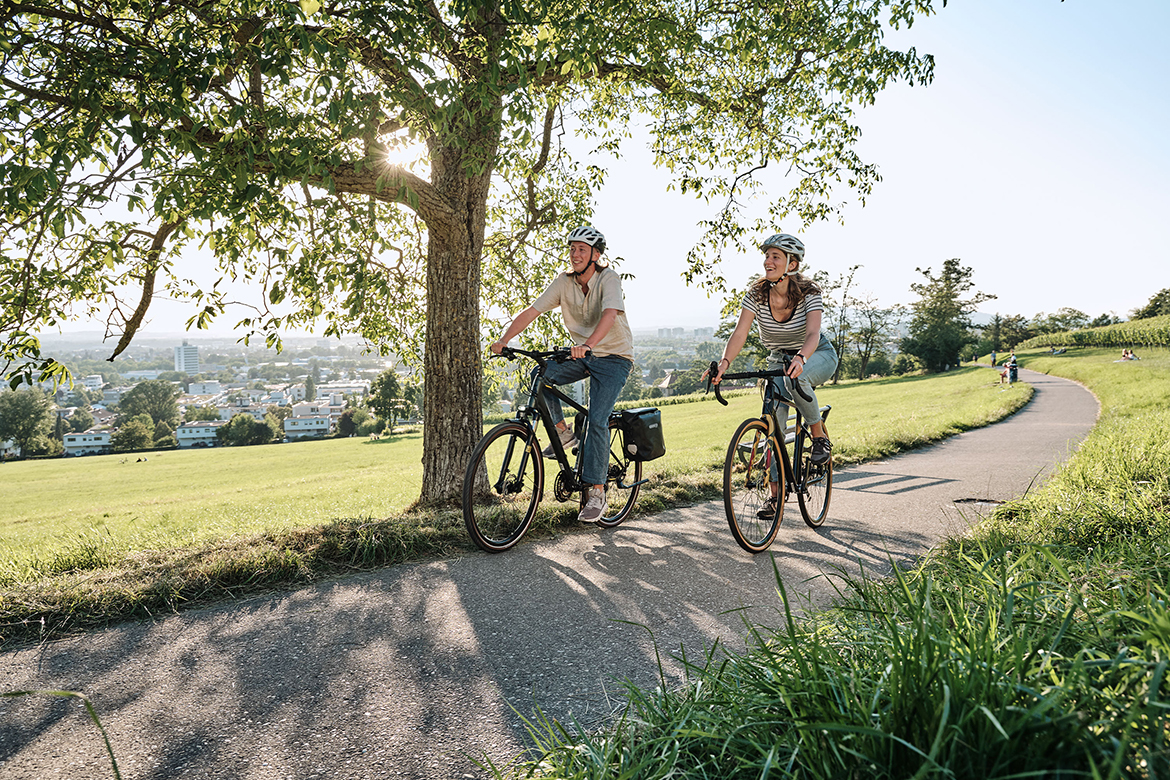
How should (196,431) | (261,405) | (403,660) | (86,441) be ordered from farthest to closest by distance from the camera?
(261,405) → (196,431) → (86,441) → (403,660)

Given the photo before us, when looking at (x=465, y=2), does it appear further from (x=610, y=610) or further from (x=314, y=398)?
(x=314, y=398)

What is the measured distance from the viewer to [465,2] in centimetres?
436

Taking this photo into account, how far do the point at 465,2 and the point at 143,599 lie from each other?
4219mm

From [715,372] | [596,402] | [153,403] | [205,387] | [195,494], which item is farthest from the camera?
[205,387]

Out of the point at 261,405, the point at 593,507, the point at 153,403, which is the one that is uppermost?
the point at 593,507

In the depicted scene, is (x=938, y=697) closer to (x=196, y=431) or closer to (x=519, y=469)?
(x=519, y=469)

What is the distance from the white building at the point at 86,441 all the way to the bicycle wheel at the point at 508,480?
95412 millimetres

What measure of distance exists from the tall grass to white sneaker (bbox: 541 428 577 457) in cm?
288

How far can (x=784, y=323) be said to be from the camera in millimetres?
5387

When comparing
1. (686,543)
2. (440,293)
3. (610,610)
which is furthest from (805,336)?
(440,293)

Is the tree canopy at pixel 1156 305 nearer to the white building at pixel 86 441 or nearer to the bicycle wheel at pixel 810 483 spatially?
the bicycle wheel at pixel 810 483

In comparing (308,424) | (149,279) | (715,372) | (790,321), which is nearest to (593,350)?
(715,372)

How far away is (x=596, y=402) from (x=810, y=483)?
202cm

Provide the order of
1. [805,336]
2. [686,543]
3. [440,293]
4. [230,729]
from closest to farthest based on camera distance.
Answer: [230,729], [686,543], [805,336], [440,293]
